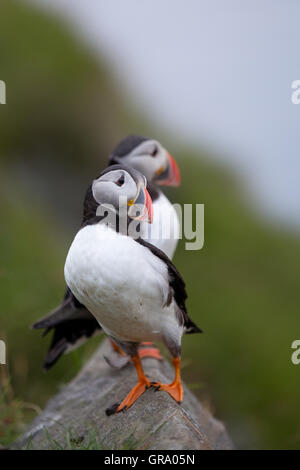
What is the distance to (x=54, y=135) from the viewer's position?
6.36 metres

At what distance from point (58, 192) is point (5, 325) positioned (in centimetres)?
235

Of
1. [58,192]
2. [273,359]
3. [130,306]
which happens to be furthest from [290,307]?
[130,306]

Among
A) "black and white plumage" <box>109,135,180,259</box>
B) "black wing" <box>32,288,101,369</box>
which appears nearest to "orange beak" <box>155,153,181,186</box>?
"black and white plumage" <box>109,135,180,259</box>

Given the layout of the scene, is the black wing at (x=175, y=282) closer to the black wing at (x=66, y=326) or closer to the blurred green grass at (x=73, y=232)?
the black wing at (x=66, y=326)

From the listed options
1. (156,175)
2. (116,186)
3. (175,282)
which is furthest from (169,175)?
(116,186)

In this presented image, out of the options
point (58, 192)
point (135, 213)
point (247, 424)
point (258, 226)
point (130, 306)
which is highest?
point (135, 213)

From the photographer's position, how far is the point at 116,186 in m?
2.13

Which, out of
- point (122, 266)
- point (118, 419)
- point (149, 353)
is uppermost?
point (122, 266)

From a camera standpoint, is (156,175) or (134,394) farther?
(156,175)

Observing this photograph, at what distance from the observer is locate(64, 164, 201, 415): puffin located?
6.90 feet

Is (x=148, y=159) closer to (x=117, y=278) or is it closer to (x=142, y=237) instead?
(x=142, y=237)

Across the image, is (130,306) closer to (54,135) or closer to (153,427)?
(153,427)

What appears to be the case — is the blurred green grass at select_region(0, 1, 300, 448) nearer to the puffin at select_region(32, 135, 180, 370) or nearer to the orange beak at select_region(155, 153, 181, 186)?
the puffin at select_region(32, 135, 180, 370)

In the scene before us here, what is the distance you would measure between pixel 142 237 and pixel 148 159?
0.71 meters
